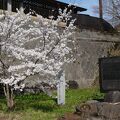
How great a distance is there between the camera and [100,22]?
25781mm

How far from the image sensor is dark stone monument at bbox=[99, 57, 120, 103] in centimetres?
921

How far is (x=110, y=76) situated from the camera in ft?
31.0

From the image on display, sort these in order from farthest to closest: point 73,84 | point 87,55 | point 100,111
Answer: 1. point 87,55
2. point 73,84
3. point 100,111

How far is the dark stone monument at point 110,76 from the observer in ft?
30.2

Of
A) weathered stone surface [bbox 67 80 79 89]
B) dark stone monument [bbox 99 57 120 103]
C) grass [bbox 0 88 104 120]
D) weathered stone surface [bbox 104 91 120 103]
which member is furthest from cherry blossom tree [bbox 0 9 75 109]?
weathered stone surface [bbox 67 80 79 89]

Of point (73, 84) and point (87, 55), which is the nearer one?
point (73, 84)

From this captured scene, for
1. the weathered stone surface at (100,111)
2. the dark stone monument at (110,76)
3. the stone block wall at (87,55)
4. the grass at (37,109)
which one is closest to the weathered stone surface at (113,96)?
the dark stone monument at (110,76)

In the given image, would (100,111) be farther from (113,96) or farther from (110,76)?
(110,76)

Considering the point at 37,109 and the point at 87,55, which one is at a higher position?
the point at 87,55

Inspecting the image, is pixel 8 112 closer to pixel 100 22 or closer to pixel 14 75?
pixel 14 75

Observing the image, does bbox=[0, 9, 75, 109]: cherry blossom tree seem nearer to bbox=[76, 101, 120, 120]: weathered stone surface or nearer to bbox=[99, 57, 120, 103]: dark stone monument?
bbox=[99, 57, 120, 103]: dark stone monument

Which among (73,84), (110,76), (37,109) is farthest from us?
(73,84)

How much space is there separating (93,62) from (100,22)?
22.6ft

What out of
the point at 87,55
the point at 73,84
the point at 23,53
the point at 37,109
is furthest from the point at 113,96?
the point at 87,55
